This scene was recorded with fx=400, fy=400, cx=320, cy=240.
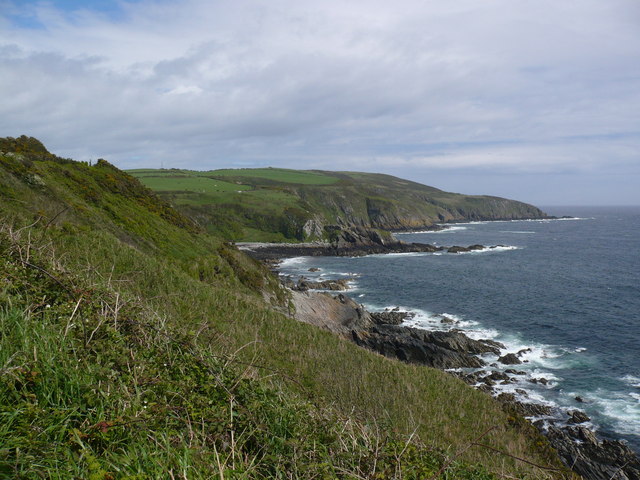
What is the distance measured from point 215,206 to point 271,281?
256 feet

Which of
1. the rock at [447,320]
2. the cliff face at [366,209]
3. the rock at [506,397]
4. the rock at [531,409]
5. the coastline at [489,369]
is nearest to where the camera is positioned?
the coastline at [489,369]

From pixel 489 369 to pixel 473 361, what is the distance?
1.16 m

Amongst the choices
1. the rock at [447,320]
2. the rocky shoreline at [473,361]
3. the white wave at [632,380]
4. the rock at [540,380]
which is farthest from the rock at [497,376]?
the rock at [447,320]

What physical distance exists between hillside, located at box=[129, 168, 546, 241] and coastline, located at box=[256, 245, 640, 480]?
215ft

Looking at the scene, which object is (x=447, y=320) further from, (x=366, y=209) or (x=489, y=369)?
(x=366, y=209)

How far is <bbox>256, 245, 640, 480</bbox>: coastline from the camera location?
18125mm

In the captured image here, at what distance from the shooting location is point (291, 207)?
115 m

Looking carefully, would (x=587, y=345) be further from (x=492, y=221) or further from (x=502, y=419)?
(x=492, y=221)

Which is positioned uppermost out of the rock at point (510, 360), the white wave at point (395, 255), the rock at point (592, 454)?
the white wave at point (395, 255)

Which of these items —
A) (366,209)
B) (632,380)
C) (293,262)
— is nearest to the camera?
(632,380)

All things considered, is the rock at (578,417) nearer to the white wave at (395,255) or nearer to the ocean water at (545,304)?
the ocean water at (545,304)

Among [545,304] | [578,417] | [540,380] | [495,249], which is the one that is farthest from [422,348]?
[495,249]

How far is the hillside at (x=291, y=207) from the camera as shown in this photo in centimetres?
10306

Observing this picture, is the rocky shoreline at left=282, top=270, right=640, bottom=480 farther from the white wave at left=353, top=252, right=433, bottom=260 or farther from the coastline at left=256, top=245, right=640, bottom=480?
the white wave at left=353, top=252, right=433, bottom=260
